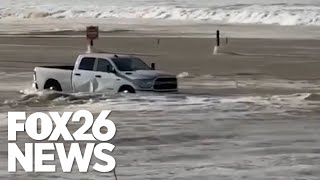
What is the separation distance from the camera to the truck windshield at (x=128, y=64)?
20.6m

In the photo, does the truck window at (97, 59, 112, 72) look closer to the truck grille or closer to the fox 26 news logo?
the truck grille

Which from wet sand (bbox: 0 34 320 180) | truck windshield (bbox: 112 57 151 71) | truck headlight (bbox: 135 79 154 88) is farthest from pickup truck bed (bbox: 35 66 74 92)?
truck headlight (bbox: 135 79 154 88)

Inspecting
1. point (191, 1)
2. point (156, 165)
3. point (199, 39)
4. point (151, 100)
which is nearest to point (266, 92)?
point (151, 100)

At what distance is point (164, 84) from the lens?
66.1 ft

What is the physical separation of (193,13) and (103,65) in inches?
2558

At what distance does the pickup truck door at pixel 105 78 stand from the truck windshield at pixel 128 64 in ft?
0.75

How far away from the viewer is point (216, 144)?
1267 cm

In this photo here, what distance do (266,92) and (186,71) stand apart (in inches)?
274

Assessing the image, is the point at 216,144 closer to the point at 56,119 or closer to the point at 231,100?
the point at 56,119

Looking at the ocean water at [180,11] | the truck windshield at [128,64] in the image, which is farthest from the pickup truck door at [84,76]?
the ocean water at [180,11]

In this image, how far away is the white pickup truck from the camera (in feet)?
65.5

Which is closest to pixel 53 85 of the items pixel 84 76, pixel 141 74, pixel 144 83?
pixel 84 76

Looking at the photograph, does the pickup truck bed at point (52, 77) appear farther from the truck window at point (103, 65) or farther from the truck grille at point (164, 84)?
the truck grille at point (164, 84)

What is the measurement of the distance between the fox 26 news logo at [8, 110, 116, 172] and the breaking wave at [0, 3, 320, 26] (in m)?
55.7
